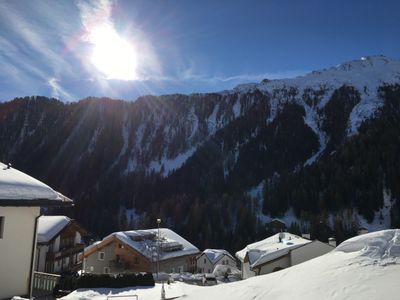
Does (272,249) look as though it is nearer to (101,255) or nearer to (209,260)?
(101,255)

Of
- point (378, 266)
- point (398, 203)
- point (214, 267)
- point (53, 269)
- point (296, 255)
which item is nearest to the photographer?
point (378, 266)

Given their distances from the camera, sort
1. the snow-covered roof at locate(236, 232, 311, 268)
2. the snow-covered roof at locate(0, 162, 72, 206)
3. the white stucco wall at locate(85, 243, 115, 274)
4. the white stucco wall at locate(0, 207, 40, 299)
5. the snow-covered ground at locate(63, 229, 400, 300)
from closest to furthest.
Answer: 1. the snow-covered ground at locate(63, 229, 400, 300)
2. the snow-covered roof at locate(0, 162, 72, 206)
3. the white stucco wall at locate(0, 207, 40, 299)
4. the snow-covered roof at locate(236, 232, 311, 268)
5. the white stucco wall at locate(85, 243, 115, 274)

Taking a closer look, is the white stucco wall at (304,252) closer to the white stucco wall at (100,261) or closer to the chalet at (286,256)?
the chalet at (286,256)

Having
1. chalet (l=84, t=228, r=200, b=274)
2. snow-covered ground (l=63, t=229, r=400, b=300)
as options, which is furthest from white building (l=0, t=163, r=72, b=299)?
chalet (l=84, t=228, r=200, b=274)

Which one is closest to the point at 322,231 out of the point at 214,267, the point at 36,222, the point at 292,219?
the point at 292,219

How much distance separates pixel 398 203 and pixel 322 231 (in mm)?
33751

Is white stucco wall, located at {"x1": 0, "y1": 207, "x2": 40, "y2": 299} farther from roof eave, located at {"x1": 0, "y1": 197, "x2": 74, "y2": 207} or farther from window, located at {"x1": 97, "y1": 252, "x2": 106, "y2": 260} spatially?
window, located at {"x1": 97, "y1": 252, "x2": 106, "y2": 260}

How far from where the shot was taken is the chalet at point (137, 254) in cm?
5042

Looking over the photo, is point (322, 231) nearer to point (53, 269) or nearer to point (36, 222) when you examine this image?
point (53, 269)

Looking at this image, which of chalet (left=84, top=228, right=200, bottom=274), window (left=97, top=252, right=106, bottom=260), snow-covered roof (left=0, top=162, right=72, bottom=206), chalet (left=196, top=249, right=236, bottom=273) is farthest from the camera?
chalet (left=196, top=249, right=236, bottom=273)

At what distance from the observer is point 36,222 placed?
1446 cm

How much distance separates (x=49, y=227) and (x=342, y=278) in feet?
122

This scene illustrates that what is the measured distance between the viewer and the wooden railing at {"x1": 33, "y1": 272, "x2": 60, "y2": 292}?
56.6 ft

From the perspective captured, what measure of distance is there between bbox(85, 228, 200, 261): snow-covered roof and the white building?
36.8m
